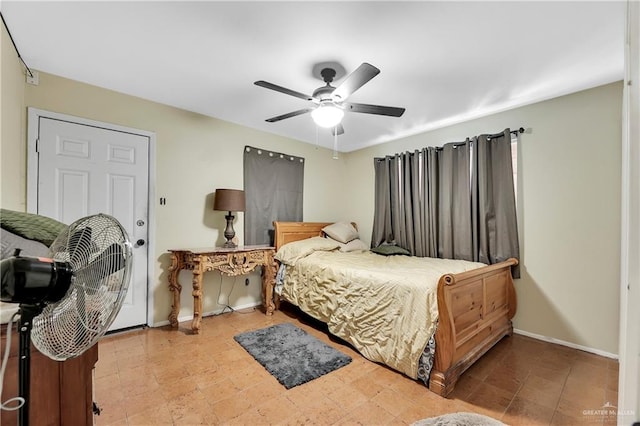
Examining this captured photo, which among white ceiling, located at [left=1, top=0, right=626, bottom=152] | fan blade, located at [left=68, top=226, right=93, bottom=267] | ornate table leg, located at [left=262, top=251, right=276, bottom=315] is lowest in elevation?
ornate table leg, located at [left=262, top=251, right=276, bottom=315]

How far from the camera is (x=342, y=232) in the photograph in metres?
3.93

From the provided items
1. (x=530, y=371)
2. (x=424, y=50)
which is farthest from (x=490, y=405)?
(x=424, y=50)

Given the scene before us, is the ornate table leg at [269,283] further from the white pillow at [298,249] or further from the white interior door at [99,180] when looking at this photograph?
the white interior door at [99,180]

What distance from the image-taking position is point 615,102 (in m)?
2.32

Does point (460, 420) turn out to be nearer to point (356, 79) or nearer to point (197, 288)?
point (356, 79)

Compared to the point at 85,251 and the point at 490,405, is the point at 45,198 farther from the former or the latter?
the point at 490,405

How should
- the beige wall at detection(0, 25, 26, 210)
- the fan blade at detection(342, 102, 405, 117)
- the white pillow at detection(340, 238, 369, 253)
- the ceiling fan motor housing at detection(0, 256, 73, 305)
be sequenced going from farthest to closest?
the white pillow at detection(340, 238, 369, 253) < the fan blade at detection(342, 102, 405, 117) < the beige wall at detection(0, 25, 26, 210) < the ceiling fan motor housing at detection(0, 256, 73, 305)

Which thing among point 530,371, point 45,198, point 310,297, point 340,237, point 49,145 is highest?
point 49,145

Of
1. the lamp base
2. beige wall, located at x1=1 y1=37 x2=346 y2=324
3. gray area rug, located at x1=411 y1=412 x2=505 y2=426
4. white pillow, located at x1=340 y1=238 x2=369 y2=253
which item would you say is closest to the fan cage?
gray area rug, located at x1=411 y1=412 x2=505 y2=426

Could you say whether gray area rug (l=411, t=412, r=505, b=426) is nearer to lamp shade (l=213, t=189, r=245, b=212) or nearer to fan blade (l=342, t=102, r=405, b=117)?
fan blade (l=342, t=102, r=405, b=117)

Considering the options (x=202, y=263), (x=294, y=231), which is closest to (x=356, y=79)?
(x=202, y=263)

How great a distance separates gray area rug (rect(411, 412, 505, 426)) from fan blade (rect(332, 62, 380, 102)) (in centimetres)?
204

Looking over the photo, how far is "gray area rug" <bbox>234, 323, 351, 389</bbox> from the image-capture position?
202cm

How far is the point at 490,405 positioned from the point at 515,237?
5.63 ft
